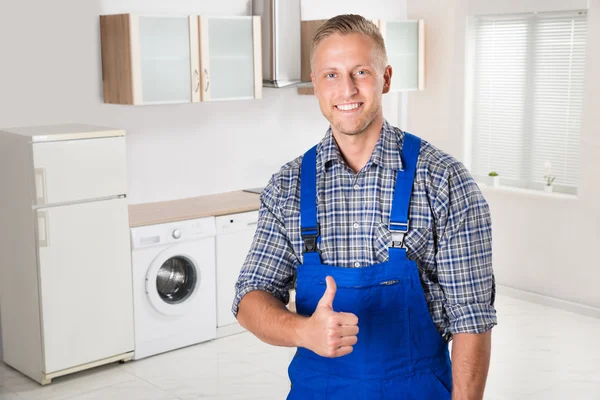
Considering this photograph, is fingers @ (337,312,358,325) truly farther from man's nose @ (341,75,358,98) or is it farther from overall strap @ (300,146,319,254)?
man's nose @ (341,75,358,98)

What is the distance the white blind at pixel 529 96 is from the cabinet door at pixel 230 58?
1.90 meters

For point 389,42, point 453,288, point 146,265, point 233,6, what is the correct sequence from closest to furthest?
point 453,288 < point 146,265 < point 233,6 < point 389,42

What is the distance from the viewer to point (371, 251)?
1570mm

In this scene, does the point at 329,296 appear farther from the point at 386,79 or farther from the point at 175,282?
the point at 175,282

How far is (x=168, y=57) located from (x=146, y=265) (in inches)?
49.5

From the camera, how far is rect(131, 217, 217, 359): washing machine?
14.6 ft

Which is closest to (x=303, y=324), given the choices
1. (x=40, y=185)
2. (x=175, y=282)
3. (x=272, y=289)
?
(x=272, y=289)

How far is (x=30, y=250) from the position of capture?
4109mm

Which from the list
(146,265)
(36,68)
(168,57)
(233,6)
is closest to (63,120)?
(36,68)

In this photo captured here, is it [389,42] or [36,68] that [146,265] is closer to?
[36,68]

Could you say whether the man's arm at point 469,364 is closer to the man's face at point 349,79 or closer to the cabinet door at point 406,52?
the man's face at point 349,79

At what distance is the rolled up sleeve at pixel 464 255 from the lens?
1476 millimetres

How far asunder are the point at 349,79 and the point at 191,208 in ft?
11.5

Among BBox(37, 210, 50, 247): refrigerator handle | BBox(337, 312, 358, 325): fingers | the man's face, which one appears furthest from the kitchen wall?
BBox(337, 312, 358, 325): fingers
